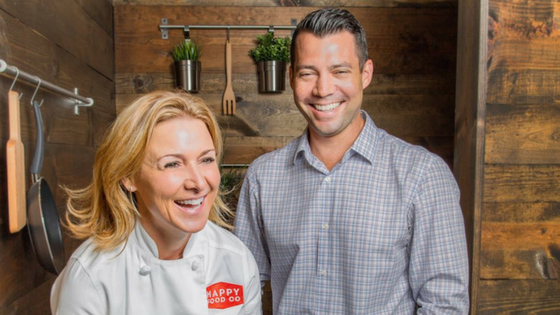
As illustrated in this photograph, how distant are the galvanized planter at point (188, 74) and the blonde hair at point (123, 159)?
1309 millimetres

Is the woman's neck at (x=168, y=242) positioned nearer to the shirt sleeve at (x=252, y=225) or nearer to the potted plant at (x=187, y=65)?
the shirt sleeve at (x=252, y=225)

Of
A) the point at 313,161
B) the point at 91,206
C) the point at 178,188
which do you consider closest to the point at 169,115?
the point at 178,188

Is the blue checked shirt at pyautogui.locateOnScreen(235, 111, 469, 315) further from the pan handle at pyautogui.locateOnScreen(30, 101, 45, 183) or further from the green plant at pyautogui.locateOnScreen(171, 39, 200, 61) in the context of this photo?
the green plant at pyautogui.locateOnScreen(171, 39, 200, 61)

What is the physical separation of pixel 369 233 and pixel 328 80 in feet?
1.29

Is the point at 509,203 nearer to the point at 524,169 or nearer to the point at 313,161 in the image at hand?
the point at 524,169

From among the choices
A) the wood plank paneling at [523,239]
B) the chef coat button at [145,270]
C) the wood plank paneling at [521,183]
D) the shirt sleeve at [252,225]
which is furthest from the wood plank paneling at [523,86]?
the chef coat button at [145,270]

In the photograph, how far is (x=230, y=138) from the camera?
2.64 meters

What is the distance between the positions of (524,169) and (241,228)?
84cm

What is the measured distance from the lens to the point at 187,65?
2447 millimetres

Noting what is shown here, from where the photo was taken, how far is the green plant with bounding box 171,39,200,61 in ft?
8.07

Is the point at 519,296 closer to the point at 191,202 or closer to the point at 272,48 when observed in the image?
the point at 191,202

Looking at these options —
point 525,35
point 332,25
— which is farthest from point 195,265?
point 525,35

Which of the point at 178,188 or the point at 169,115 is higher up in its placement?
the point at 169,115

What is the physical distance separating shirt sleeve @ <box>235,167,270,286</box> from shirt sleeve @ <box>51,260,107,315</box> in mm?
474
